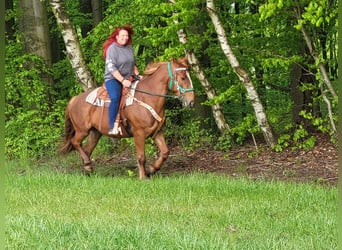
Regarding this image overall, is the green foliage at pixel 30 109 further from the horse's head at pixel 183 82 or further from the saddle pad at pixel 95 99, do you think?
the horse's head at pixel 183 82

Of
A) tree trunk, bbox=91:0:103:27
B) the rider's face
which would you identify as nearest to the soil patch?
the rider's face

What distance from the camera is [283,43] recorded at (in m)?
12.7

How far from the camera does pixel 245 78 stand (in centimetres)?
1207

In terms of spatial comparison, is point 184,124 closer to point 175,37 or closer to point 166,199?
point 175,37

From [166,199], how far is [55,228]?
227cm

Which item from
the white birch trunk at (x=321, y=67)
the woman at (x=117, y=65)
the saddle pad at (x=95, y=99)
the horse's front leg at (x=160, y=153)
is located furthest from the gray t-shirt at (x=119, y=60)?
the white birch trunk at (x=321, y=67)

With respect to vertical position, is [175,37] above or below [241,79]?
above

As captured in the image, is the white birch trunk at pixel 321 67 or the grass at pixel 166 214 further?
the white birch trunk at pixel 321 67

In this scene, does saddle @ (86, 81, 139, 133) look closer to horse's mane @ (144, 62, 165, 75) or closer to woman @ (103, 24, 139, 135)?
woman @ (103, 24, 139, 135)

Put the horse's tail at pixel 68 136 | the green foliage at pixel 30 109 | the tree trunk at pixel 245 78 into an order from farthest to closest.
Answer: the green foliage at pixel 30 109 → the tree trunk at pixel 245 78 → the horse's tail at pixel 68 136

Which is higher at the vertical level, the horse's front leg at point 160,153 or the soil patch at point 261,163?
the horse's front leg at point 160,153

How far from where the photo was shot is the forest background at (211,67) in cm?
1182

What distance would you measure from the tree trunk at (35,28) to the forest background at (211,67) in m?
0.03

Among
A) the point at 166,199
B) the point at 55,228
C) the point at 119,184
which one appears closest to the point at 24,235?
the point at 55,228
